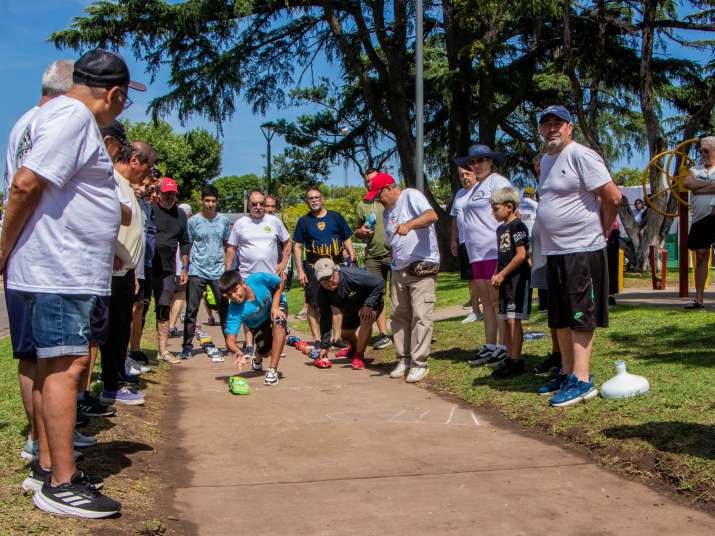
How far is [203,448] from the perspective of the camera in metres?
5.10

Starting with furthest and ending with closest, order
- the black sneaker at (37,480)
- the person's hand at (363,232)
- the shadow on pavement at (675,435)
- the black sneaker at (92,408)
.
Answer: the person's hand at (363,232) → the black sneaker at (92,408) → the shadow on pavement at (675,435) → the black sneaker at (37,480)

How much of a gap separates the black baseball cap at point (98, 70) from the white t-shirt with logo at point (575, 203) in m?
3.36

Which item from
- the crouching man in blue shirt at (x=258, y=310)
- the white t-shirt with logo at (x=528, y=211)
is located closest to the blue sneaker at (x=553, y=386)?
the crouching man in blue shirt at (x=258, y=310)

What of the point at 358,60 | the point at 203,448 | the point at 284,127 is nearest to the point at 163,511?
the point at 203,448

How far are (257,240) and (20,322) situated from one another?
5.27 metres

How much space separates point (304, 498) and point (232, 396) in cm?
297

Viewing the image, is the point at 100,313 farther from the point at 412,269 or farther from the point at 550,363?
the point at 550,363

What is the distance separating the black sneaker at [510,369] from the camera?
6.91m

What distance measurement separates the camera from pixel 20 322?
11.7 ft

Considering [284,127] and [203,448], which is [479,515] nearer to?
[203,448]

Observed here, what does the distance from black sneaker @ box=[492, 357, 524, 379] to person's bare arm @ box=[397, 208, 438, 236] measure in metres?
1.44

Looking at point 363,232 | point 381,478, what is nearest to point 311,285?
point 363,232

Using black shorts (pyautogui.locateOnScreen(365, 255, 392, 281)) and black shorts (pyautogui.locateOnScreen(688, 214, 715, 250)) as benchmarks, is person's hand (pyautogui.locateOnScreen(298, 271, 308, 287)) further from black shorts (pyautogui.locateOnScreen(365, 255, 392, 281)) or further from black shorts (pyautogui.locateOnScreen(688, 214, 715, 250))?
black shorts (pyautogui.locateOnScreen(688, 214, 715, 250))

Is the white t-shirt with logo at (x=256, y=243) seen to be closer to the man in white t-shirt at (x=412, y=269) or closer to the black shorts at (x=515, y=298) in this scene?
the man in white t-shirt at (x=412, y=269)
